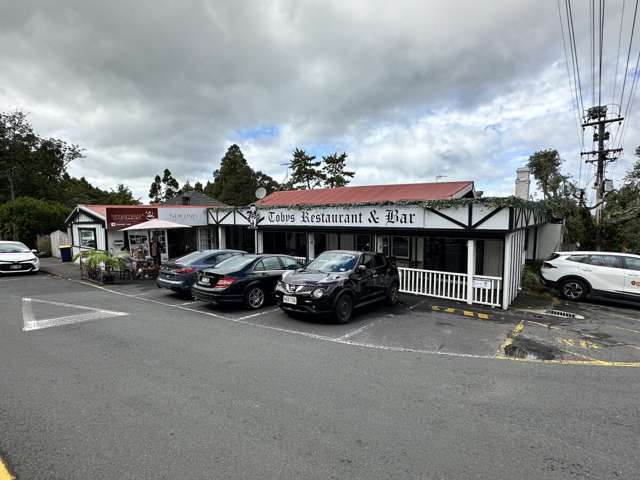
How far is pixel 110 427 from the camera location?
3.34m

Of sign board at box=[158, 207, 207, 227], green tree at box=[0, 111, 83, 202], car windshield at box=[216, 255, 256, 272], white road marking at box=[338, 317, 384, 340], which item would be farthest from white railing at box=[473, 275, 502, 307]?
green tree at box=[0, 111, 83, 202]

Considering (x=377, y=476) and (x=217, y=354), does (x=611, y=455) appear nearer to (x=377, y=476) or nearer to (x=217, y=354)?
(x=377, y=476)

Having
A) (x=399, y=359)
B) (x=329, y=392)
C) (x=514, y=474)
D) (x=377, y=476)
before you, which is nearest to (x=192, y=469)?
(x=377, y=476)

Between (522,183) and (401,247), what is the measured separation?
528cm

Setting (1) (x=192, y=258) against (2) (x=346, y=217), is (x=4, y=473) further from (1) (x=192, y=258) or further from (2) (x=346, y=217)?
(2) (x=346, y=217)

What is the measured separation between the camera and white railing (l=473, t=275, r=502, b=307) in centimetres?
960

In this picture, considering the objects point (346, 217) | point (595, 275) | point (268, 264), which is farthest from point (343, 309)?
point (595, 275)

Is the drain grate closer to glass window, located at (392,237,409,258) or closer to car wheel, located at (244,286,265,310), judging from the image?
glass window, located at (392,237,409,258)

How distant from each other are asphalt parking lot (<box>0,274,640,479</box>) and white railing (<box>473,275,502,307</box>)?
208 centimetres

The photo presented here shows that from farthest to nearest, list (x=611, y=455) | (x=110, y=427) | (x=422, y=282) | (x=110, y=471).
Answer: (x=422, y=282) → (x=110, y=427) → (x=611, y=455) → (x=110, y=471)

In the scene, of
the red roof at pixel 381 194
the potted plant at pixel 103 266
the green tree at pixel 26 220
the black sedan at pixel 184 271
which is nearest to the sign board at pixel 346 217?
the red roof at pixel 381 194

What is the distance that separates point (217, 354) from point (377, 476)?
346 centimetres

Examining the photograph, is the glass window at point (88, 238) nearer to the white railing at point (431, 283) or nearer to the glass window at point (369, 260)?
the glass window at point (369, 260)

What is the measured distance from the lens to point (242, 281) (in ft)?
27.9
